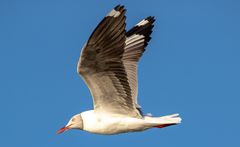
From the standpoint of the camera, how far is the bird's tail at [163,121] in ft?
27.7

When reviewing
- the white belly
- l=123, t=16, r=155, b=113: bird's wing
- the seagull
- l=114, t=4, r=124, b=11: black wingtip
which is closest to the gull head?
the seagull

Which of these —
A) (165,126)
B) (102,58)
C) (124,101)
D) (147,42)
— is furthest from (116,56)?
(147,42)

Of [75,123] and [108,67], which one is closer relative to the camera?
[108,67]

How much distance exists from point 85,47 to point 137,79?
4.84 ft

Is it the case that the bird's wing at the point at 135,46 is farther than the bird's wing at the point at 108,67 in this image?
Yes

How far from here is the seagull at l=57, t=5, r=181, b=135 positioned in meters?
7.82

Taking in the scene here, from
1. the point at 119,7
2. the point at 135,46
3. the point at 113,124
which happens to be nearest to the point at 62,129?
the point at 113,124

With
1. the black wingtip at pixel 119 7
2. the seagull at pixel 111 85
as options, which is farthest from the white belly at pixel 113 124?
the black wingtip at pixel 119 7

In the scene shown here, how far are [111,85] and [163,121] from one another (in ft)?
3.02

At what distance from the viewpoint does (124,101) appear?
8508 millimetres

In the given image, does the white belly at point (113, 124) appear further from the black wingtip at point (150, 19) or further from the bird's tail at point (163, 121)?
the black wingtip at point (150, 19)

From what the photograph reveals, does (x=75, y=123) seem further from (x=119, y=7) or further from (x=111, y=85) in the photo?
(x=119, y=7)

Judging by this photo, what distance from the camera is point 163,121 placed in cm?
852

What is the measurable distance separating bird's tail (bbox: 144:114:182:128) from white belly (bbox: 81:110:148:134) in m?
0.13
